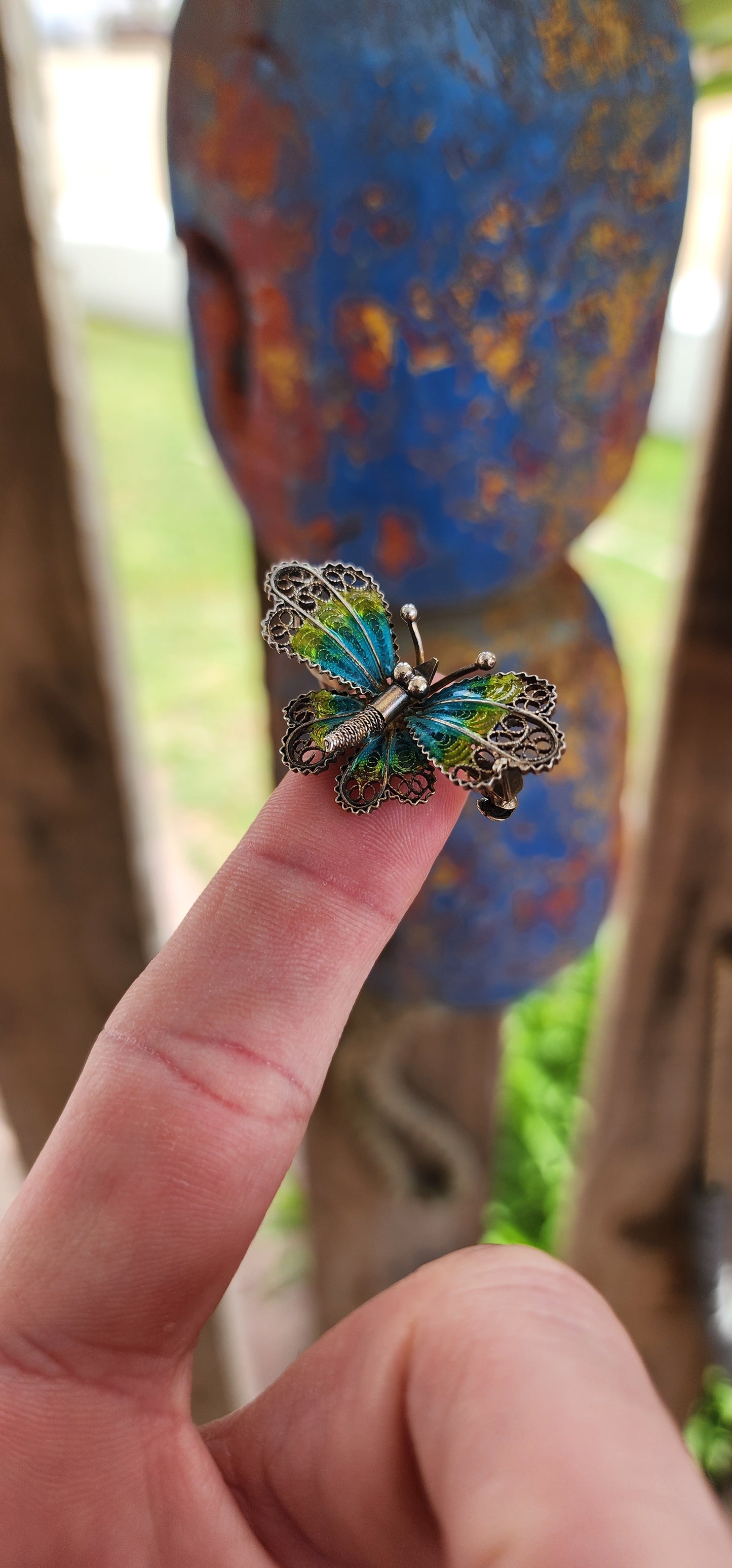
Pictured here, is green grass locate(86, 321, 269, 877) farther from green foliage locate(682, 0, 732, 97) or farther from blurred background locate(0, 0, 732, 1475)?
green foliage locate(682, 0, 732, 97)

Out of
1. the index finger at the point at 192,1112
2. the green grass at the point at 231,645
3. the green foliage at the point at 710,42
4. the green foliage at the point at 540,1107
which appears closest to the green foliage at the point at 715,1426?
the green grass at the point at 231,645

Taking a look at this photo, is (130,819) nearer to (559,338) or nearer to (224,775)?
(559,338)

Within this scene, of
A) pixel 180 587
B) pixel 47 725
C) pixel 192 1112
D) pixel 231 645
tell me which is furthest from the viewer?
pixel 180 587

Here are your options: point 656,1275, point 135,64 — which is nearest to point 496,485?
point 656,1275

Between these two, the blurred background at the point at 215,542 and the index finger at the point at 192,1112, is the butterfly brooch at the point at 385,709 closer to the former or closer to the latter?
the index finger at the point at 192,1112

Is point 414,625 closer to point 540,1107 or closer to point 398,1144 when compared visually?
point 398,1144

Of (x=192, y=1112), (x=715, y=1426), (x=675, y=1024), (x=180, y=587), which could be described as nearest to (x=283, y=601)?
(x=192, y=1112)
